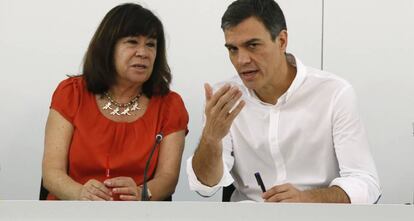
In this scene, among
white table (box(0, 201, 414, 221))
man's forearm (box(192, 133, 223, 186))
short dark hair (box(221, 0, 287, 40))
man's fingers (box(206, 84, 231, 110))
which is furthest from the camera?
short dark hair (box(221, 0, 287, 40))

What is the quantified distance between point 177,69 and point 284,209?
1.44m

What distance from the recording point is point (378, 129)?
247cm

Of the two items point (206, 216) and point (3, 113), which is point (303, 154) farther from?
point (3, 113)

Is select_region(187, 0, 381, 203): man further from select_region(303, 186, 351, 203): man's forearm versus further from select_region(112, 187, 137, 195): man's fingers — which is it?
select_region(112, 187, 137, 195): man's fingers

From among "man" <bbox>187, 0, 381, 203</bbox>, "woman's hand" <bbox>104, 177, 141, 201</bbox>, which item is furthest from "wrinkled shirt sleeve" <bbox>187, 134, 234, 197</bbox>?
"woman's hand" <bbox>104, 177, 141, 201</bbox>

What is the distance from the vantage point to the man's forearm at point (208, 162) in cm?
182

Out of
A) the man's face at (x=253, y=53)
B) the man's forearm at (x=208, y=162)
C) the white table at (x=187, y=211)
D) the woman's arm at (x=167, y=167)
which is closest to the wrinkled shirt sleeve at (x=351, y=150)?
the man's face at (x=253, y=53)

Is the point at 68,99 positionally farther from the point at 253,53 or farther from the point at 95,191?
the point at 253,53

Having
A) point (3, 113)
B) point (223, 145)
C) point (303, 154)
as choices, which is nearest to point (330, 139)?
point (303, 154)

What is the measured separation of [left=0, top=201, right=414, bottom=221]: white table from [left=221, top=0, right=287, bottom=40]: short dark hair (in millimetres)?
914

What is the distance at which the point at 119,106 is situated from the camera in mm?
2209

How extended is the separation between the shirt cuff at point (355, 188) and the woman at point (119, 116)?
53 centimetres

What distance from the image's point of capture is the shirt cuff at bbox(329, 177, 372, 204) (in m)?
1.78

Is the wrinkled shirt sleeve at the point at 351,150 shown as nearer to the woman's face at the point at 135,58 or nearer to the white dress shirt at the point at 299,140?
the white dress shirt at the point at 299,140
